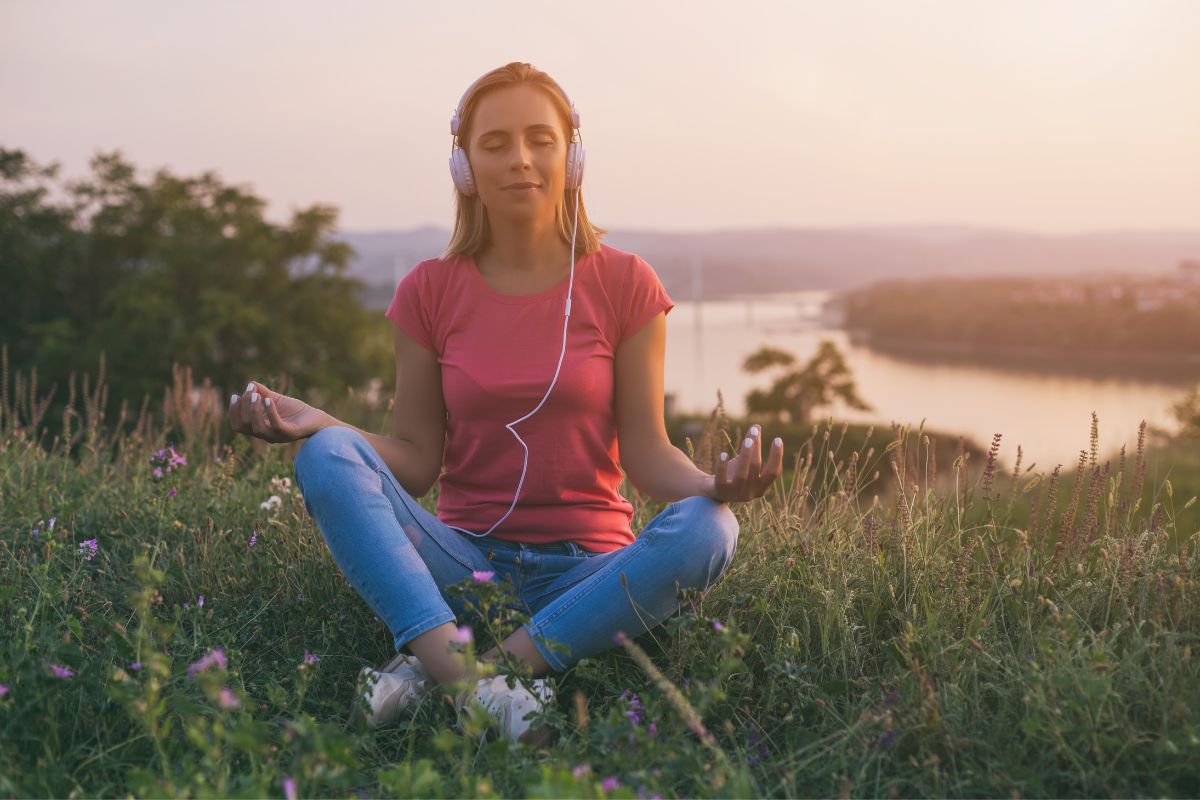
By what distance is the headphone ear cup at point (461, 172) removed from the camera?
9.11ft

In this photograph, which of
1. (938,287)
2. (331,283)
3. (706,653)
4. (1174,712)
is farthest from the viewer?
(938,287)

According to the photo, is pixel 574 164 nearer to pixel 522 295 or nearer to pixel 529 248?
pixel 529 248

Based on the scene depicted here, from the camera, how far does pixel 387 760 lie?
7.04 ft

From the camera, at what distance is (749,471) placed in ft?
7.02

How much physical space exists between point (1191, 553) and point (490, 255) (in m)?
2.07

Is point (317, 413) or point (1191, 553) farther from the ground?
point (317, 413)

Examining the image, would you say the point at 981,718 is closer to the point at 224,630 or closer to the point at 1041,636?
the point at 1041,636

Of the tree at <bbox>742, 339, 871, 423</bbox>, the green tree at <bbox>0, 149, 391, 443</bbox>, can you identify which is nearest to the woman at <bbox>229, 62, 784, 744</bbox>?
the green tree at <bbox>0, 149, 391, 443</bbox>

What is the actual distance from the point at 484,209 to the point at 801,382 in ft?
125

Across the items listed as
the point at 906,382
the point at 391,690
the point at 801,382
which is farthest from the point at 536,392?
the point at 906,382

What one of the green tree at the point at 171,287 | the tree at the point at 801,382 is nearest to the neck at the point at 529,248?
the green tree at the point at 171,287

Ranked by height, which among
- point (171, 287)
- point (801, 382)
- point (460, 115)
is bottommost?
point (801, 382)

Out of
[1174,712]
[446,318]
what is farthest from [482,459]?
[1174,712]

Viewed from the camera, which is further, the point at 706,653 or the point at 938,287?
the point at 938,287
